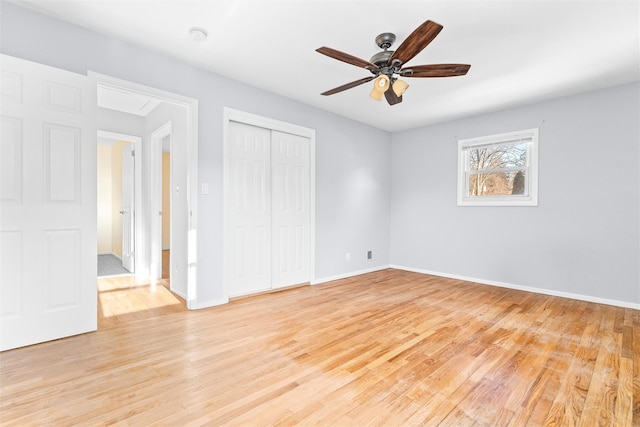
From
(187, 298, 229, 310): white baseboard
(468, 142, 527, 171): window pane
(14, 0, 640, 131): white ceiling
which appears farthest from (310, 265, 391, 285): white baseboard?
(14, 0, 640, 131): white ceiling

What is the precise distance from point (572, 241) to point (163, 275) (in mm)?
5825

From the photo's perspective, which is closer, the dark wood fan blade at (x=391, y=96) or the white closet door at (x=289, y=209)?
the dark wood fan blade at (x=391, y=96)

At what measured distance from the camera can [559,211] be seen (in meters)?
3.90

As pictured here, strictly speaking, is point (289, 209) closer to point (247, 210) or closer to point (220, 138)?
point (247, 210)

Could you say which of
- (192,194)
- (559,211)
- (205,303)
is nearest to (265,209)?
(192,194)

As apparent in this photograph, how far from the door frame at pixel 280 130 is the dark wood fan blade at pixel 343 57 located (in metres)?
1.59

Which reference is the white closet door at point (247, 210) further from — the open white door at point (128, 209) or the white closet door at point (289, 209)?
the open white door at point (128, 209)

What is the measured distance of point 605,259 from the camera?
11.7 ft

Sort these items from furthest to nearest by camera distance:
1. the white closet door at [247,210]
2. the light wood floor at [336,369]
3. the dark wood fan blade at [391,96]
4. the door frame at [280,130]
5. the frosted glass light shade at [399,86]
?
1. the white closet door at [247,210]
2. the door frame at [280,130]
3. the dark wood fan blade at [391,96]
4. the frosted glass light shade at [399,86]
5. the light wood floor at [336,369]

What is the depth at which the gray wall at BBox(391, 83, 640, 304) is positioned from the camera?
11.4ft

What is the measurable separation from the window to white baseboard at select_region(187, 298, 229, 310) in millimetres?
3851

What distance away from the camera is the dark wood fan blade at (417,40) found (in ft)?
6.09

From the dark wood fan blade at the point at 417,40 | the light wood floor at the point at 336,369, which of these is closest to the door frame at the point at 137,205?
the light wood floor at the point at 336,369

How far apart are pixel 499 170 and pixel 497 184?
210 mm
